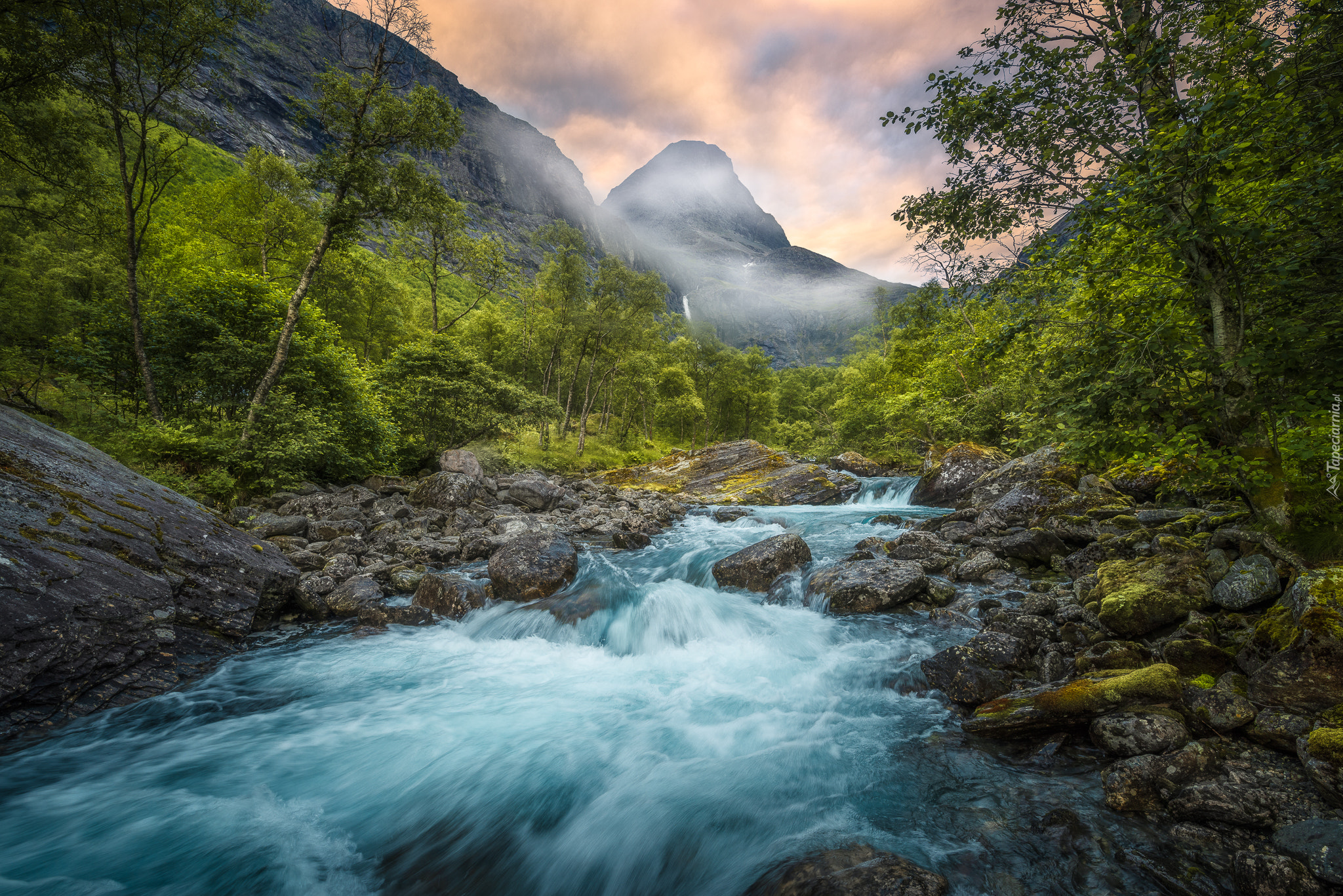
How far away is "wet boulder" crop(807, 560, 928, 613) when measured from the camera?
327 inches

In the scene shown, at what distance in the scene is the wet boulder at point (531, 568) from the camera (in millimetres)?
9672

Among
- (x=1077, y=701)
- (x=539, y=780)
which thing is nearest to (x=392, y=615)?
(x=539, y=780)

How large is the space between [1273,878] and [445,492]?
18154 millimetres

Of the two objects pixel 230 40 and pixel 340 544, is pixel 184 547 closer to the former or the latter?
pixel 340 544

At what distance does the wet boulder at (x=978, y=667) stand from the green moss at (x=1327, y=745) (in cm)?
Result: 231

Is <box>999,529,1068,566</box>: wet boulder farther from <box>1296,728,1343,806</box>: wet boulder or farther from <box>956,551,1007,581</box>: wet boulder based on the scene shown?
<box>1296,728,1343,806</box>: wet boulder

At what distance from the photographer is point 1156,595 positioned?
5445mm

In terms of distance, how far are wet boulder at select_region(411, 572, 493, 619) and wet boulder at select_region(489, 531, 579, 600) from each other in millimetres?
546

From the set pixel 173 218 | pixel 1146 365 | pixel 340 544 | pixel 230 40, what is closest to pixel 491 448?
pixel 340 544

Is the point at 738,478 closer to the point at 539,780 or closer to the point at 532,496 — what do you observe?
the point at 532,496

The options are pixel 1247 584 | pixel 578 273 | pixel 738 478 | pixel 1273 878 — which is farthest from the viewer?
pixel 578 273

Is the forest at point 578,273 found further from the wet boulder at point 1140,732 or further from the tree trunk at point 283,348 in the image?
the wet boulder at point 1140,732

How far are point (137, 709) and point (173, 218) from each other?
39583mm

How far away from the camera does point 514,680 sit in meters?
7.05
